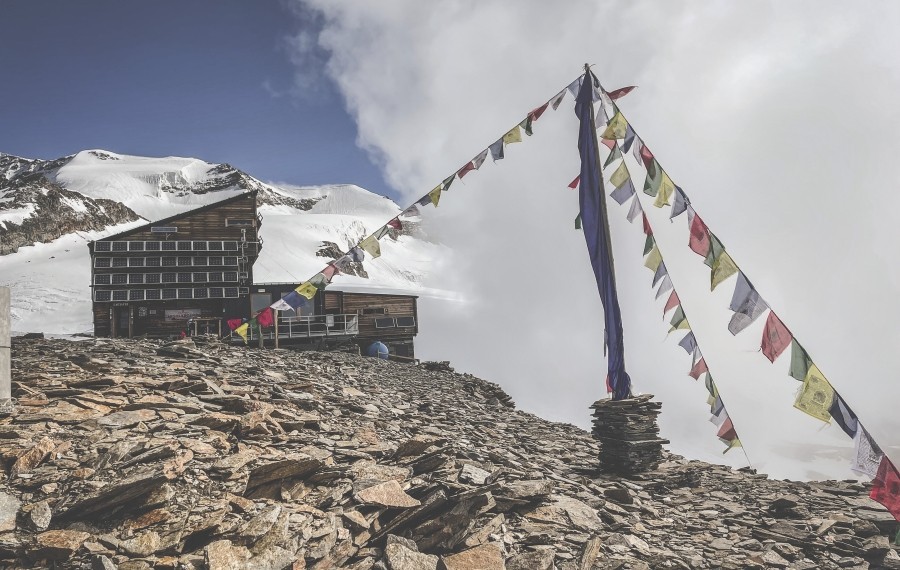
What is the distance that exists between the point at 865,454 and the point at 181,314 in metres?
40.3

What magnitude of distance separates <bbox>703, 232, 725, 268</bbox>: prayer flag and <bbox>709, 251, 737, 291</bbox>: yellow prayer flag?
0.05 m

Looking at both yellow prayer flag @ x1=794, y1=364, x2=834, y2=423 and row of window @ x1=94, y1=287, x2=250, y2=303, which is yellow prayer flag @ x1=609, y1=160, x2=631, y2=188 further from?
row of window @ x1=94, y1=287, x2=250, y2=303

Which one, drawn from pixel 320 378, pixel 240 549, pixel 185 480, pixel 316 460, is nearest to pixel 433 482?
pixel 316 460

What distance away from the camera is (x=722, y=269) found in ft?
30.3

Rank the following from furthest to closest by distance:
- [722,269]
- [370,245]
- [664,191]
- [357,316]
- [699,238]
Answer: [357,316]
[370,245]
[664,191]
[699,238]
[722,269]

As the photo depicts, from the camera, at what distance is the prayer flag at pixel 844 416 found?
24.0 ft

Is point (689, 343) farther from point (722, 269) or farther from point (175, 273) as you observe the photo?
point (175, 273)

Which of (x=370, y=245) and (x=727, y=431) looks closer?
(x=370, y=245)

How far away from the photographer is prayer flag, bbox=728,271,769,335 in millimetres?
8484

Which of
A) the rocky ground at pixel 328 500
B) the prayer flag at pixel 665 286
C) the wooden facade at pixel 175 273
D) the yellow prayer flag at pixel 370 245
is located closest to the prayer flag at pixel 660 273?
the prayer flag at pixel 665 286

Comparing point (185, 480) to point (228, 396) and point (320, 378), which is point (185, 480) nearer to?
point (228, 396)

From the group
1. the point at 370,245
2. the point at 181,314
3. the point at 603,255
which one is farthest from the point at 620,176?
the point at 181,314

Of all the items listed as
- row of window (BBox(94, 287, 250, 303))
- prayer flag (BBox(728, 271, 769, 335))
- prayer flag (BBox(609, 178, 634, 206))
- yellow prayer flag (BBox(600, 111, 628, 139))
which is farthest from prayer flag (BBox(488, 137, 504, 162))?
row of window (BBox(94, 287, 250, 303))

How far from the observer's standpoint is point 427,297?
154375mm
